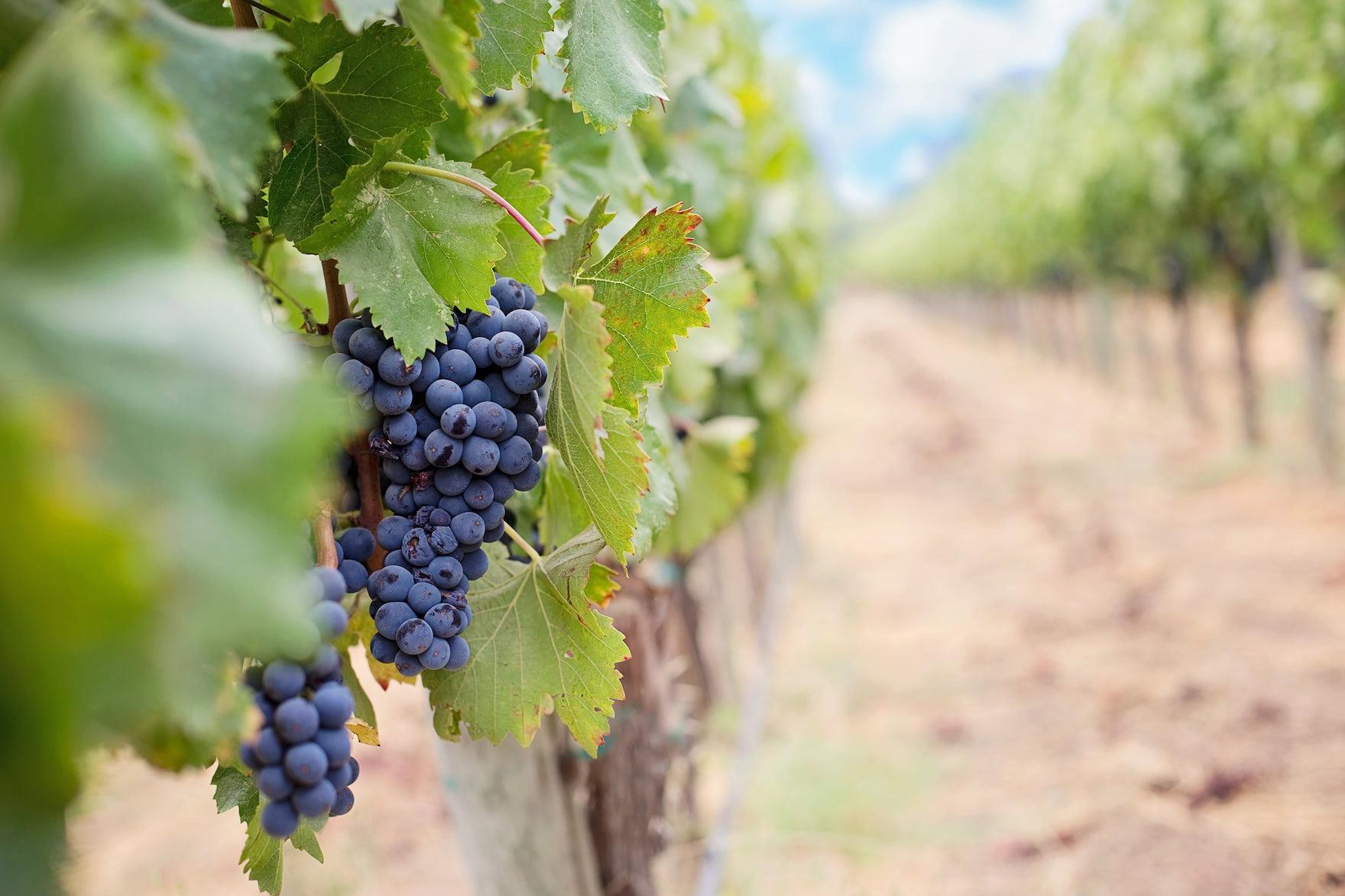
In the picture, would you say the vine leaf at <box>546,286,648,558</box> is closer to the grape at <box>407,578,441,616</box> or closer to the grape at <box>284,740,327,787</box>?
the grape at <box>407,578,441,616</box>

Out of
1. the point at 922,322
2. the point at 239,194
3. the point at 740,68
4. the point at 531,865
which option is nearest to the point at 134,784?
the point at 531,865

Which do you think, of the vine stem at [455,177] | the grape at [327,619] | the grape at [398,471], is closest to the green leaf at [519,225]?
the vine stem at [455,177]

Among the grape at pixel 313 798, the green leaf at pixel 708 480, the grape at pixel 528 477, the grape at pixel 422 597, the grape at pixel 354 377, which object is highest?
Answer: the grape at pixel 354 377

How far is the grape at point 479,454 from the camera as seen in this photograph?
1000mm

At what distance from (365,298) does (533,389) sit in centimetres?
19

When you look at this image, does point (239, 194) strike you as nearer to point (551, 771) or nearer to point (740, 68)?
point (551, 771)

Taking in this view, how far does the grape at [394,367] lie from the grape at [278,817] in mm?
407

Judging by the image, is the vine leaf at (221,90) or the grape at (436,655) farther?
the grape at (436,655)

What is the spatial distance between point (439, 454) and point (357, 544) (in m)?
0.15

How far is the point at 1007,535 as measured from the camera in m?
8.54

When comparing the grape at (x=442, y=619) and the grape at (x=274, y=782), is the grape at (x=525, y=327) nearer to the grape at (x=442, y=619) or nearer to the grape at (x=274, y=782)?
the grape at (x=442, y=619)

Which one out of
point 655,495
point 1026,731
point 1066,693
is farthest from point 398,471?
point 1066,693

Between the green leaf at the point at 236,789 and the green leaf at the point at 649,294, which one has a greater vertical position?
the green leaf at the point at 649,294

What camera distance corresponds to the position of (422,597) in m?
0.99
